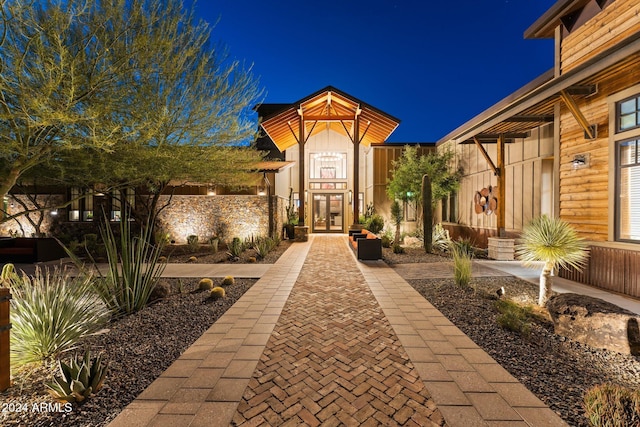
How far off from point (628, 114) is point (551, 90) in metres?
1.27

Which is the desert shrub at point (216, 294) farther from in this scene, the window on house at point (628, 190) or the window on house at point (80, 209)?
the window on house at point (80, 209)

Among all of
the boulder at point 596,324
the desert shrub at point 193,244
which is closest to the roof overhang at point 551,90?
the boulder at point 596,324

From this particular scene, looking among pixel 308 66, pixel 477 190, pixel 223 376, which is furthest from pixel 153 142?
pixel 308 66

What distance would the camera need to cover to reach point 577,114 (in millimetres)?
5277

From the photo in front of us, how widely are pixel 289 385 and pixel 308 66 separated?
4235 inches

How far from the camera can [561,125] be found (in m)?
6.22

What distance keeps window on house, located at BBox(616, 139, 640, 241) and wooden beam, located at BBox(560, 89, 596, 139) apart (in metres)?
0.55

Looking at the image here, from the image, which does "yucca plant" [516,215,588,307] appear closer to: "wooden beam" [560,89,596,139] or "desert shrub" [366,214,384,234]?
"wooden beam" [560,89,596,139]

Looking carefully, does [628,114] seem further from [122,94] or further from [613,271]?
[122,94]

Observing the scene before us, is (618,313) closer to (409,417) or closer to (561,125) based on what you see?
(409,417)

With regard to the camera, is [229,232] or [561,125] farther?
[229,232]

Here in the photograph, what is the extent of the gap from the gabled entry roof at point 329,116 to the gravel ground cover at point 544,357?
11.0m

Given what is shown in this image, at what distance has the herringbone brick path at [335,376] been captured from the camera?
1963 millimetres

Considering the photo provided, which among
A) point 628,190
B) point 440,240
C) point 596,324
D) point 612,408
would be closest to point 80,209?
point 440,240
